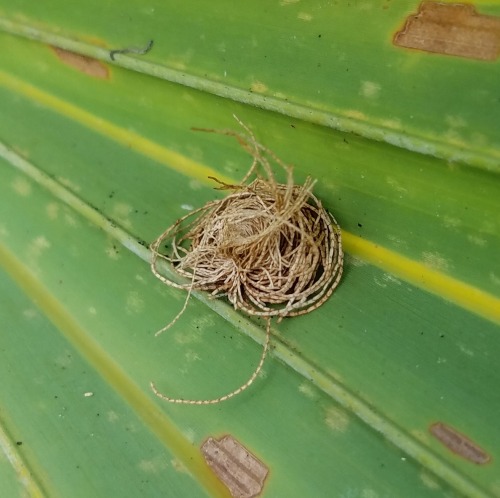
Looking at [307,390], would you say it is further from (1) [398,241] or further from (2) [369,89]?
(2) [369,89]

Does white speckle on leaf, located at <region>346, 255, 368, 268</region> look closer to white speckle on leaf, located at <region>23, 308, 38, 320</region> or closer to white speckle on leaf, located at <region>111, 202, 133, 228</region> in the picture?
white speckle on leaf, located at <region>111, 202, 133, 228</region>

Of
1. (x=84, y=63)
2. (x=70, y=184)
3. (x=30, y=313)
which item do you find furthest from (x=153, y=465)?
(x=84, y=63)

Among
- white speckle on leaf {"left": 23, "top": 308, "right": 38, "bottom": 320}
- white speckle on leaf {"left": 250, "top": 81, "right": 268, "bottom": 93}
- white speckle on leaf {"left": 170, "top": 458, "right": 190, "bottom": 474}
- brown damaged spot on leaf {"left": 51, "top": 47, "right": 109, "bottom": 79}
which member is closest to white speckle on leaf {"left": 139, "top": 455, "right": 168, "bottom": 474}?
white speckle on leaf {"left": 170, "top": 458, "right": 190, "bottom": 474}

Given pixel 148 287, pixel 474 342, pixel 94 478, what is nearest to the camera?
pixel 474 342

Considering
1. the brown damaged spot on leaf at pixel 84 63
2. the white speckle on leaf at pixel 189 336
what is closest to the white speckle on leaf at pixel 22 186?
the brown damaged spot on leaf at pixel 84 63

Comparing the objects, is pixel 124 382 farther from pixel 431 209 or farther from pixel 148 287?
pixel 431 209

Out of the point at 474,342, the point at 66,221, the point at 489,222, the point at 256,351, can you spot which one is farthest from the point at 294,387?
the point at 66,221

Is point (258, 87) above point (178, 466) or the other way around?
above
